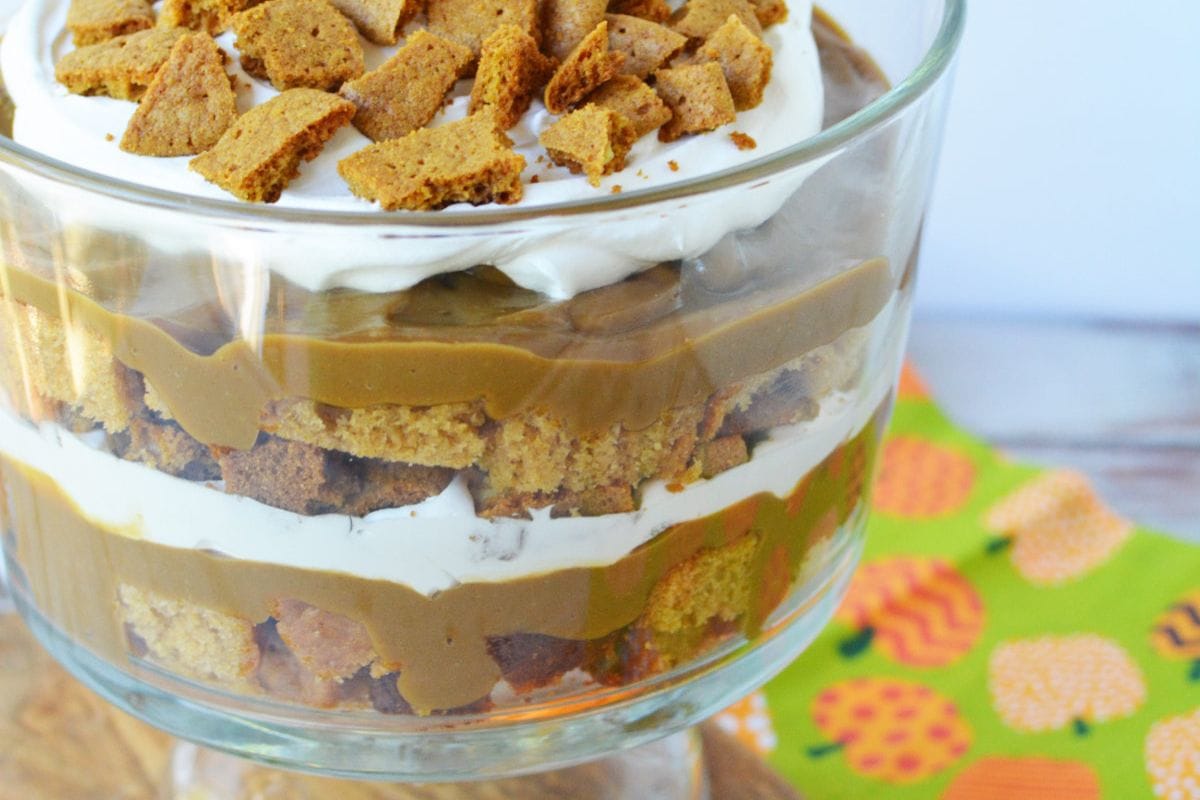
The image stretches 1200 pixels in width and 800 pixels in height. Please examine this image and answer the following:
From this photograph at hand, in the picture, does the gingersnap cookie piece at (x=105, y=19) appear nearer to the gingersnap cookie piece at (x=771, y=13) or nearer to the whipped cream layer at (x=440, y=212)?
the whipped cream layer at (x=440, y=212)

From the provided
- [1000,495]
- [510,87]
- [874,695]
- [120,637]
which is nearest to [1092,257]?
[1000,495]

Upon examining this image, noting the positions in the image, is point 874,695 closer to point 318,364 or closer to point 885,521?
point 885,521

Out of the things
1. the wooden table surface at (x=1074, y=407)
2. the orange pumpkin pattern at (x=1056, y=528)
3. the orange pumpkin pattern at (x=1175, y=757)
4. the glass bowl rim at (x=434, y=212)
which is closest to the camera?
the glass bowl rim at (x=434, y=212)

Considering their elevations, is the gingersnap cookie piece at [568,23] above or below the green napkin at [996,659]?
above

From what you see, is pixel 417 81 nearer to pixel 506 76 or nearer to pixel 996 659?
pixel 506 76

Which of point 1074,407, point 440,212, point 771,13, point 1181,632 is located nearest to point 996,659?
point 1181,632

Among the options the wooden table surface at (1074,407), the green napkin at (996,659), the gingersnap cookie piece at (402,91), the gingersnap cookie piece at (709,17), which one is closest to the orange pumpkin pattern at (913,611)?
the green napkin at (996,659)
